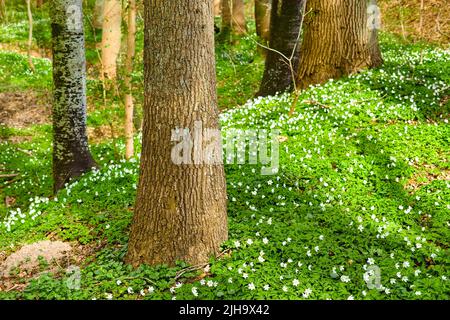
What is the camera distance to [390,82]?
9258mm

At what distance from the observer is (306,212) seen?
19.7 ft

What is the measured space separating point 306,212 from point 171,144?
7.77ft

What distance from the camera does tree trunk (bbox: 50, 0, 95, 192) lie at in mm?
8203

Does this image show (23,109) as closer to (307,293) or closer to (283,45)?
(283,45)

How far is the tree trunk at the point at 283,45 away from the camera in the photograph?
1110cm

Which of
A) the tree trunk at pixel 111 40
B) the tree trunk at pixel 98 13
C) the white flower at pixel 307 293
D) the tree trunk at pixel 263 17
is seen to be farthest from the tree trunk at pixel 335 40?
the tree trunk at pixel 98 13

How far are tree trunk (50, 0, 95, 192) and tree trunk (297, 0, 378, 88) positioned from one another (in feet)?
17.1

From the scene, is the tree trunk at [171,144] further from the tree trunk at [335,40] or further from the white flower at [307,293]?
the tree trunk at [335,40]

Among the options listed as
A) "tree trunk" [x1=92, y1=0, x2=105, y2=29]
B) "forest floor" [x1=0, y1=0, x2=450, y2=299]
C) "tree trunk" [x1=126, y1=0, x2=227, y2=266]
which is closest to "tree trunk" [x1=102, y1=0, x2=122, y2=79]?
"tree trunk" [x1=92, y1=0, x2=105, y2=29]

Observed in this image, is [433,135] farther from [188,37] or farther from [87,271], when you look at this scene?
[87,271]

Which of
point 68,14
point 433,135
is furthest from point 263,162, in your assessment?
point 68,14

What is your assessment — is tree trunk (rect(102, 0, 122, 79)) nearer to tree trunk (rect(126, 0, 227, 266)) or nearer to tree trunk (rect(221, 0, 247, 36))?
tree trunk (rect(221, 0, 247, 36))

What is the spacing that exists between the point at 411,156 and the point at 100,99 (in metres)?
13.0

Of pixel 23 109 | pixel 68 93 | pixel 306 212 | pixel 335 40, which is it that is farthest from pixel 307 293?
pixel 23 109
